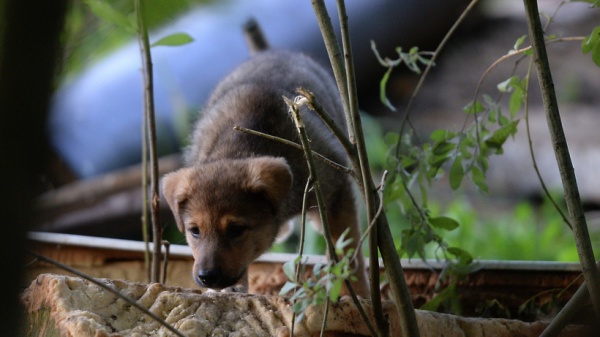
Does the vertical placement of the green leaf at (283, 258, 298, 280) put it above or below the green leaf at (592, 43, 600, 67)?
below

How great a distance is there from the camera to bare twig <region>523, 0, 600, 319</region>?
6.76ft

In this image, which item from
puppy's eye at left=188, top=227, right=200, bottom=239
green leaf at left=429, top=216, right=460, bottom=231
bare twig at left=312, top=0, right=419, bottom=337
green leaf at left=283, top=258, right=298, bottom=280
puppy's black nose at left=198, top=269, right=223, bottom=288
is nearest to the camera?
green leaf at left=283, top=258, right=298, bottom=280

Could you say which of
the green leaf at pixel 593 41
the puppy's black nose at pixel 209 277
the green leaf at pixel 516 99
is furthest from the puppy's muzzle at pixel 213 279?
the green leaf at pixel 593 41

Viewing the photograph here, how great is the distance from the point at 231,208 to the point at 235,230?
0.34 ft

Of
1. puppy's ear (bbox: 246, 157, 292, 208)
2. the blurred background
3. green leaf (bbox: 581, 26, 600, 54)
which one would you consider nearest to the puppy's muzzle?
puppy's ear (bbox: 246, 157, 292, 208)

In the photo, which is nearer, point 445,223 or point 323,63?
point 445,223

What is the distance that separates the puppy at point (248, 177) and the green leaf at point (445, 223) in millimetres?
696

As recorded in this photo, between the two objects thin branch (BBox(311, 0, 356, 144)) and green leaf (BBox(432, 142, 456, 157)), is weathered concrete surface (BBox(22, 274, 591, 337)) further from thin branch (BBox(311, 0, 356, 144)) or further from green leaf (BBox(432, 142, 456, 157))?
green leaf (BBox(432, 142, 456, 157))

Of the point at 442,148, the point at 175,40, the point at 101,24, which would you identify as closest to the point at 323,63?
the point at 101,24

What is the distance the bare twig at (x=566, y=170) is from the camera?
206cm

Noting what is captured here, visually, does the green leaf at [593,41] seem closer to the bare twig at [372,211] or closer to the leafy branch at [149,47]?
the bare twig at [372,211]

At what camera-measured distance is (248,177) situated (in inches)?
135

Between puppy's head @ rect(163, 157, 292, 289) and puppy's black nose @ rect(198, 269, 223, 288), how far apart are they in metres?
0.03

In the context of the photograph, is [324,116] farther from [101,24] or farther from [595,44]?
[101,24]
